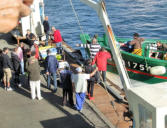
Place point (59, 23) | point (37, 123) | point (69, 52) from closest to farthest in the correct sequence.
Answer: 1. point (37, 123)
2. point (69, 52)
3. point (59, 23)

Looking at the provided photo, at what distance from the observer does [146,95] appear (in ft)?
18.2

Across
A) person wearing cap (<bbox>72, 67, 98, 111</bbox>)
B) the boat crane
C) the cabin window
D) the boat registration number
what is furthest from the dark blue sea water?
the cabin window

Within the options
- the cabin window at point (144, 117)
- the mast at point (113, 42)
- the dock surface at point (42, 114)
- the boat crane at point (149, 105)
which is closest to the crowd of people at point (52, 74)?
the dock surface at point (42, 114)

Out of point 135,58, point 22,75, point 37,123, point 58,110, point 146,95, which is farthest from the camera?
point 135,58

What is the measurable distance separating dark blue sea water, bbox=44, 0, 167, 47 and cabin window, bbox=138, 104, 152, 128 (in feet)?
73.2

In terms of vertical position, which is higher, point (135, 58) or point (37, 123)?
point (135, 58)

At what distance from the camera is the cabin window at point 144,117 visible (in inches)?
209

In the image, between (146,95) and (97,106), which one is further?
(97,106)

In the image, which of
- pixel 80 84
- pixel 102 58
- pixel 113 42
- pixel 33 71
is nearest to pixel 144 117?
pixel 113 42

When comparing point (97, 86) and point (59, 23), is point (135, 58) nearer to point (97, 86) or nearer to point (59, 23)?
point (97, 86)

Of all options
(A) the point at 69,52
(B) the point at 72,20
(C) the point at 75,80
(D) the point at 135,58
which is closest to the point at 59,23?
(B) the point at 72,20

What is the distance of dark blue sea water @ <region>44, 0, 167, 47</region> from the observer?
31.4m

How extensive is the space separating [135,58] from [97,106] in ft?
16.8

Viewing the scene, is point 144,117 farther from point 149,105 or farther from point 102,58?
point 102,58
